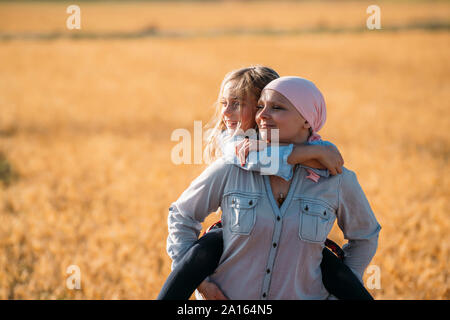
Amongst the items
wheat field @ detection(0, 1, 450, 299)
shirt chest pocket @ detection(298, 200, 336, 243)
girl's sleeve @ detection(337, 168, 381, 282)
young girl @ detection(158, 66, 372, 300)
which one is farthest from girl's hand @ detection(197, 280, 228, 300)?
girl's sleeve @ detection(337, 168, 381, 282)

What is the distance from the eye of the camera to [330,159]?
2.25 meters

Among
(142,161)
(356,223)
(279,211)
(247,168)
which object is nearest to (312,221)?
(279,211)

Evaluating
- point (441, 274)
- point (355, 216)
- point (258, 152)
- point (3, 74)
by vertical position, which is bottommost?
point (441, 274)

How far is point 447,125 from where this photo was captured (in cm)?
1118

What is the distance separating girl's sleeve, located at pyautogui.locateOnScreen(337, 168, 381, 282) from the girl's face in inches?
24.4

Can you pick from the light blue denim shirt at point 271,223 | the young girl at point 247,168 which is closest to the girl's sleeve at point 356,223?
the light blue denim shirt at point 271,223

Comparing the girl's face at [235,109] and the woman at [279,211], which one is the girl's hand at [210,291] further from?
the girl's face at [235,109]

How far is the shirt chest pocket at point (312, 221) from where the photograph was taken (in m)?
2.27

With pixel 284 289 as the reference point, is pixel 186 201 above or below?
above

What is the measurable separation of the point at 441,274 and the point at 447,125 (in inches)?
303

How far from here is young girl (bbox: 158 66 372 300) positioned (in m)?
2.27

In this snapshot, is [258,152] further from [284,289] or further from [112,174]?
[112,174]

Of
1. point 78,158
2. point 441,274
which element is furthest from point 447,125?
point 78,158

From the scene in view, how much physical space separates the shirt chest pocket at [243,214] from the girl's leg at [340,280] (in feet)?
1.63
